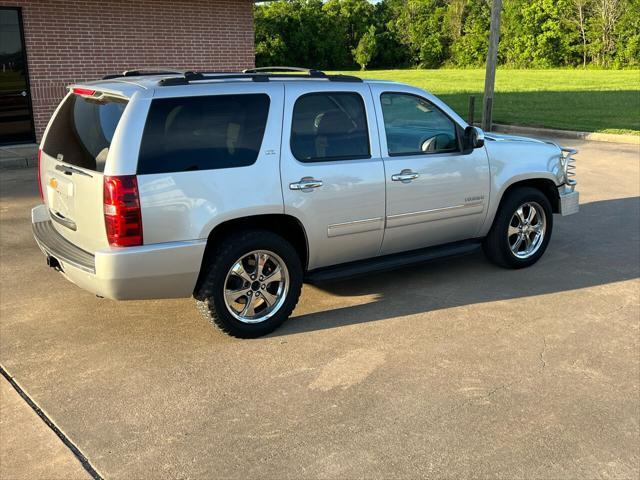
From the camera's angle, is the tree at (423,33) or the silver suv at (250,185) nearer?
the silver suv at (250,185)

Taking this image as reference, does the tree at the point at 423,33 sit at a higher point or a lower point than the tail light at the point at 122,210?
higher

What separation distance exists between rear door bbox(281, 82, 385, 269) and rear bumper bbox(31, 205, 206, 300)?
0.87 meters

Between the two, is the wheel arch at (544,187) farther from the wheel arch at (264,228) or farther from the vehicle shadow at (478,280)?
the wheel arch at (264,228)

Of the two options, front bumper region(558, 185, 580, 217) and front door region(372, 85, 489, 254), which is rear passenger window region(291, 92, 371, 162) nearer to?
front door region(372, 85, 489, 254)

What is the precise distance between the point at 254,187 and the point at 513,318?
89.8 inches

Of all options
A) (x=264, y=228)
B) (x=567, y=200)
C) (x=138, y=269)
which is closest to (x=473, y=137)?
(x=567, y=200)

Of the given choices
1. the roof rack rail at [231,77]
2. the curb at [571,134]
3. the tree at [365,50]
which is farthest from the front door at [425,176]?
the tree at [365,50]

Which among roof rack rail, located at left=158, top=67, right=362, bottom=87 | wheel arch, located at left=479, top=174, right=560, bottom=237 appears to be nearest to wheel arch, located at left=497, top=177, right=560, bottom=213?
wheel arch, located at left=479, top=174, right=560, bottom=237

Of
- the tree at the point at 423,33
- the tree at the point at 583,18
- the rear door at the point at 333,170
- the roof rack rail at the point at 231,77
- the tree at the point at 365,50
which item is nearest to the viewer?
the roof rack rail at the point at 231,77

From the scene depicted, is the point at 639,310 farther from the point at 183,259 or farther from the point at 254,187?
the point at 183,259

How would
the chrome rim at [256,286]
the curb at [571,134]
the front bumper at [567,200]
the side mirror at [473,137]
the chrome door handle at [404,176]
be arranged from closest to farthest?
the chrome rim at [256,286] < the chrome door handle at [404,176] < the side mirror at [473,137] < the front bumper at [567,200] < the curb at [571,134]

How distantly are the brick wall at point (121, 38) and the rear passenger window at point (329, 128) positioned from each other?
34.1 ft

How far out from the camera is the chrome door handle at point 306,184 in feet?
16.8

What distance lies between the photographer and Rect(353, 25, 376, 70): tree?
231ft
